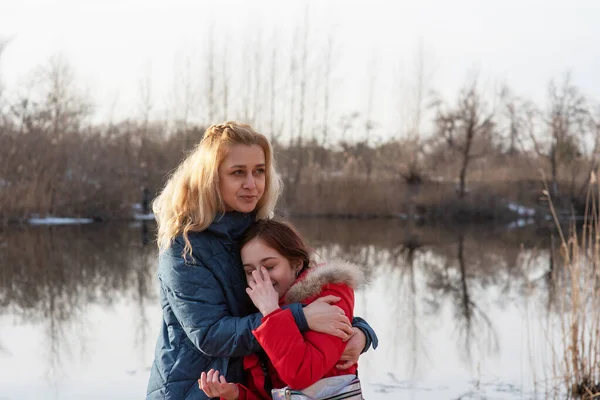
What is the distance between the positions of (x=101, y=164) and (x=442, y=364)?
69.8 feet

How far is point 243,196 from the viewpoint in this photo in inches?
104

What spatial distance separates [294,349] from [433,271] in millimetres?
11439

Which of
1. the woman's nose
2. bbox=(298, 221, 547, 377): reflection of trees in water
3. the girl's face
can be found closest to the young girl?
the girl's face

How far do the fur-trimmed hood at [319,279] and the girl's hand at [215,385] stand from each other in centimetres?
33

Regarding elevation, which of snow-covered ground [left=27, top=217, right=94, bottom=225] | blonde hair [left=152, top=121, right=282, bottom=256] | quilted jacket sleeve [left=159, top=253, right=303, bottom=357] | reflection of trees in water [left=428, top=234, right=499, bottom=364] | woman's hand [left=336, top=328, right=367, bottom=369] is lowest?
reflection of trees in water [left=428, top=234, right=499, bottom=364]

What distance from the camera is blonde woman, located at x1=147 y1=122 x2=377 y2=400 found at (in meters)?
2.37

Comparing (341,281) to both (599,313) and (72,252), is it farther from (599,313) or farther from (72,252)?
(72,252)

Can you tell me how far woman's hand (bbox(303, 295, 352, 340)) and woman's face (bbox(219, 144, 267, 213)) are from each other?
0.47 m

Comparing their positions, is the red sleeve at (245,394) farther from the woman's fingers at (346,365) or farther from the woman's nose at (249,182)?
the woman's nose at (249,182)

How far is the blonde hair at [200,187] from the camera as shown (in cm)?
253

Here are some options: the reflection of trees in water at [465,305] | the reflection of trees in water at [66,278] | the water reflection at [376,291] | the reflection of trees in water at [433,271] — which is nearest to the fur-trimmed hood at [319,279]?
the water reflection at [376,291]

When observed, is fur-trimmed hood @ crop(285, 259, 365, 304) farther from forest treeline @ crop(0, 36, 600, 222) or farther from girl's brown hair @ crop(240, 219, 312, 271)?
forest treeline @ crop(0, 36, 600, 222)

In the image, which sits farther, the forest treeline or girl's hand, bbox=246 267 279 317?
the forest treeline

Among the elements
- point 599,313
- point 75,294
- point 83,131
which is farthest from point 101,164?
point 599,313
